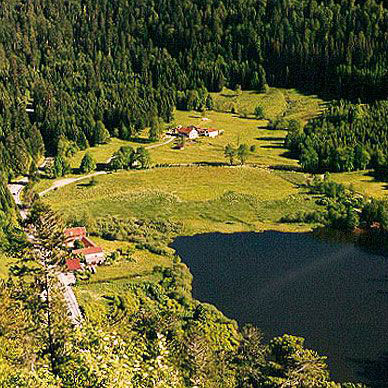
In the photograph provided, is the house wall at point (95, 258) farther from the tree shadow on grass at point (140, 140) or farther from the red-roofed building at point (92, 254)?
the tree shadow on grass at point (140, 140)

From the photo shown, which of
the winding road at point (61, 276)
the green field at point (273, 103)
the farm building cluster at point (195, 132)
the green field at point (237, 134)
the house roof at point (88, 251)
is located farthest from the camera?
the green field at point (273, 103)

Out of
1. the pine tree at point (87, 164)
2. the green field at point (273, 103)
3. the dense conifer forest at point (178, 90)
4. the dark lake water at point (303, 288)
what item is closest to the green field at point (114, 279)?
the dense conifer forest at point (178, 90)

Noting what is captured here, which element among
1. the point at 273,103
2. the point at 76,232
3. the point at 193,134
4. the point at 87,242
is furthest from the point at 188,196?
the point at 273,103

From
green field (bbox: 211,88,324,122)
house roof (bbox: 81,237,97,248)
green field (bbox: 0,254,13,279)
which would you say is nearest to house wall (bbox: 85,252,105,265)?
house roof (bbox: 81,237,97,248)

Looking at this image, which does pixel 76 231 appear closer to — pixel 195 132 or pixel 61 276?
pixel 61 276

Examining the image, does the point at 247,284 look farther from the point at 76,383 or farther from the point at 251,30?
the point at 251,30

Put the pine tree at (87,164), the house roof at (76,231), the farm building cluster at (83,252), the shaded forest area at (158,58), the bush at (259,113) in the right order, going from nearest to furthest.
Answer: the farm building cluster at (83,252), the house roof at (76,231), the pine tree at (87,164), the shaded forest area at (158,58), the bush at (259,113)

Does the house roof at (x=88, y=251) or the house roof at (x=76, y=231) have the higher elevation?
the house roof at (x=88, y=251)

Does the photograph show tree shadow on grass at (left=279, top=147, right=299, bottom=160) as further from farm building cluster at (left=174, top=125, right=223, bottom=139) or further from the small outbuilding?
the small outbuilding
